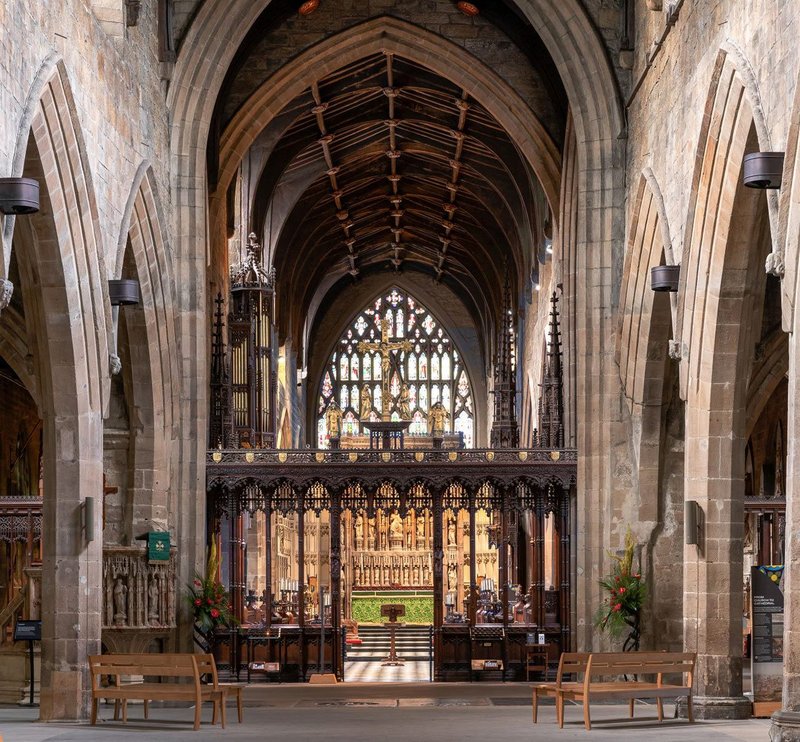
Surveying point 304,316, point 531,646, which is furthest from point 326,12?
point 304,316

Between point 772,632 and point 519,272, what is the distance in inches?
875

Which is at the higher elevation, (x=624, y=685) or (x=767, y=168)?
(x=767, y=168)

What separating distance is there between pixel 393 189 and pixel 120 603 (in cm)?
2138

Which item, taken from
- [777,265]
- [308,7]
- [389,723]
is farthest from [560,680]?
[308,7]

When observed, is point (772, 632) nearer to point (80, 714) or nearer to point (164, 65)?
point (80, 714)

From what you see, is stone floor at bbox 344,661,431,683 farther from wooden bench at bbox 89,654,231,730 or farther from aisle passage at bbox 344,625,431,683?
wooden bench at bbox 89,654,231,730

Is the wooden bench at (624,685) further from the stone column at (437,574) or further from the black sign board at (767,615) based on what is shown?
the stone column at (437,574)

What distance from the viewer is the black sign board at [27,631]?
53.3ft

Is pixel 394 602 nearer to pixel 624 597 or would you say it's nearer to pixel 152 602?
pixel 624 597

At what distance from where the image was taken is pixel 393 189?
37.8m

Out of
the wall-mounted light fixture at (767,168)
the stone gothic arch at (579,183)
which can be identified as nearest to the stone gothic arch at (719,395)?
the wall-mounted light fixture at (767,168)

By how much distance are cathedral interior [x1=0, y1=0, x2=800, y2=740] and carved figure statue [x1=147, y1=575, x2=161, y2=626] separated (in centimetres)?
4

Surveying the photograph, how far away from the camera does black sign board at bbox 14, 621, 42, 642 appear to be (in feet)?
53.3

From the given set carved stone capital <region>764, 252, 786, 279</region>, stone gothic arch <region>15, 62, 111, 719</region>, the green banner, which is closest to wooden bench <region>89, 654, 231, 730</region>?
stone gothic arch <region>15, 62, 111, 719</region>
